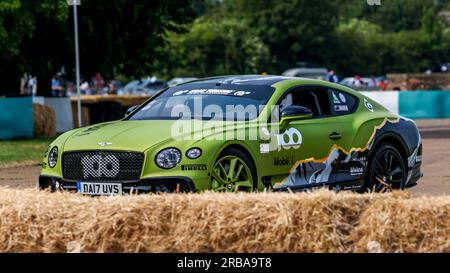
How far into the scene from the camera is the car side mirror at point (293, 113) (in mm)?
10297

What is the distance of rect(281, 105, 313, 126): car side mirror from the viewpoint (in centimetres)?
1030

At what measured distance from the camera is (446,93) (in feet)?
110

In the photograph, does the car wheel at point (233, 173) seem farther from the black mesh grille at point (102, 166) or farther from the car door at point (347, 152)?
the car door at point (347, 152)

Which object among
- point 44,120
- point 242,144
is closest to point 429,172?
point 242,144

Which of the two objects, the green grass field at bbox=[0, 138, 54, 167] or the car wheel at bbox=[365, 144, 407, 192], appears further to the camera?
the green grass field at bbox=[0, 138, 54, 167]

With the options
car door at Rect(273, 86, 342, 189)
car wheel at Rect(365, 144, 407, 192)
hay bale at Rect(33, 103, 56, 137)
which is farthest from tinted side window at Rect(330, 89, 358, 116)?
hay bale at Rect(33, 103, 56, 137)

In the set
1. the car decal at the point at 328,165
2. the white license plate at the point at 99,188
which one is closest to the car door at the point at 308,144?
the car decal at the point at 328,165

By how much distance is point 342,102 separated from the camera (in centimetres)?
1134

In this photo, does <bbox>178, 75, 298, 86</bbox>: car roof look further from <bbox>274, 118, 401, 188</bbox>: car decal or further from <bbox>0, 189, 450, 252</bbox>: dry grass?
<bbox>0, 189, 450, 252</bbox>: dry grass

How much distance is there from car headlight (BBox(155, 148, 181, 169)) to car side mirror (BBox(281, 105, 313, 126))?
1.44 metres

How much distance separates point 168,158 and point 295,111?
172cm

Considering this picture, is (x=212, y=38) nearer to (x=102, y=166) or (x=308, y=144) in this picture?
(x=308, y=144)
